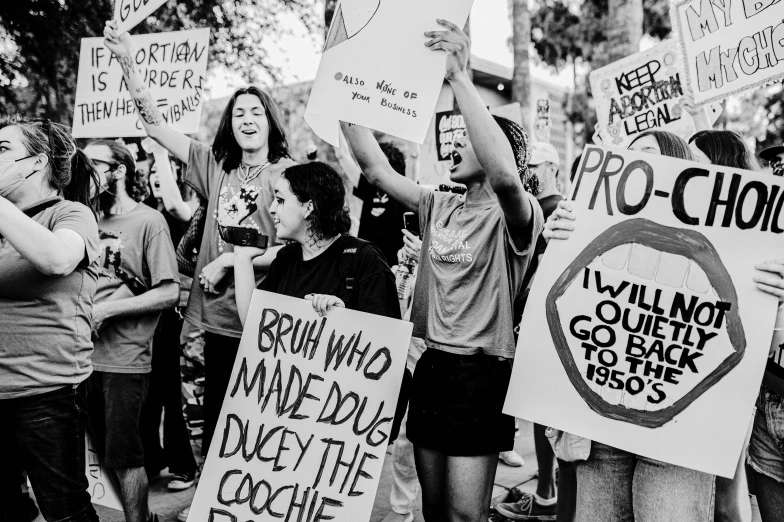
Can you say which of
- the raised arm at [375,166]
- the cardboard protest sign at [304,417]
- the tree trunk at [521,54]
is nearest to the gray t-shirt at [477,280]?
the cardboard protest sign at [304,417]

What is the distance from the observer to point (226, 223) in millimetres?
3127

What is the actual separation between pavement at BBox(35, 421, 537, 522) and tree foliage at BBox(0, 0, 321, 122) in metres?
5.67

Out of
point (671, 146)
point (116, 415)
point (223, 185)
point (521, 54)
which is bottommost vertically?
point (116, 415)

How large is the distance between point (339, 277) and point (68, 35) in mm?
6849

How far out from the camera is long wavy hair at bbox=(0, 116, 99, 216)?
2.52m

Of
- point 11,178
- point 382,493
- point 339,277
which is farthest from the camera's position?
point 382,493

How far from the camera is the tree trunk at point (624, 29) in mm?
7035

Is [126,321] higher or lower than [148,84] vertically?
lower

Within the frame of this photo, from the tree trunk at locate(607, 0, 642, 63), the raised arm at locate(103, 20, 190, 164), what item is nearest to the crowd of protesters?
the raised arm at locate(103, 20, 190, 164)

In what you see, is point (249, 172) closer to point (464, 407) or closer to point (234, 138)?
point (234, 138)

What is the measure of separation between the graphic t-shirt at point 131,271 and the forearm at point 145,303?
4 centimetres

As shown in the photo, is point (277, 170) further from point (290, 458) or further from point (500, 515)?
point (500, 515)

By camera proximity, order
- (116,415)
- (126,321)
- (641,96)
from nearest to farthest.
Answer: (116,415) < (126,321) < (641,96)

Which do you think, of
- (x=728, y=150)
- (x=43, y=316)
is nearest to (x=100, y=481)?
(x=43, y=316)
